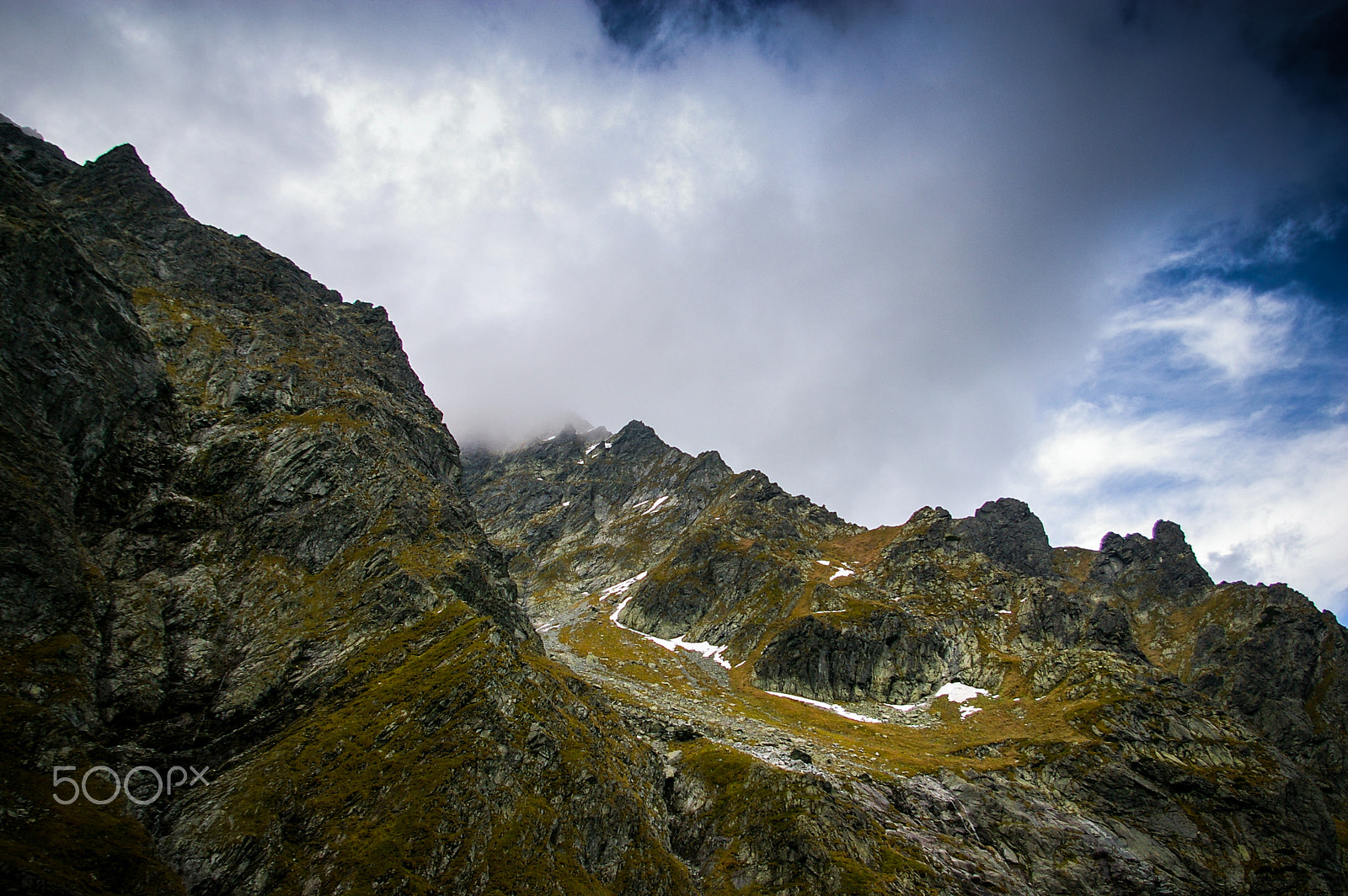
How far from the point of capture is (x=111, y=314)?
52.6 m

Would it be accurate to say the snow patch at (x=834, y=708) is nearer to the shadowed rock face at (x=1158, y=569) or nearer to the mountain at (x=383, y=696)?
the mountain at (x=383, y=696)

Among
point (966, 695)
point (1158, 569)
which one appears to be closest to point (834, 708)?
point (966, 695)

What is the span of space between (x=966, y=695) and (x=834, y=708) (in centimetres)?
2245

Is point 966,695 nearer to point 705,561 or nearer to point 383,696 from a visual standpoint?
point 705,561

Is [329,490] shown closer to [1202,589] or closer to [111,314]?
[111,314]

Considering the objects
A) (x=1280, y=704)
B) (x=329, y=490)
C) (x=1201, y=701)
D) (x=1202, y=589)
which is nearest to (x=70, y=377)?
(x=329, y=490)

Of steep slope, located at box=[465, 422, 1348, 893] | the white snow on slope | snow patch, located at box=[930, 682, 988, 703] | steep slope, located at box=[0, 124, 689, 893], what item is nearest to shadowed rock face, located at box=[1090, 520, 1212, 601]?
steep slope, located at box=[465, 422, 1348, 893]

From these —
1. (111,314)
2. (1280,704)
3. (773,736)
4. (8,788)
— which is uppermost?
(1280,704)

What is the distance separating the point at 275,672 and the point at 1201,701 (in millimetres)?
111986

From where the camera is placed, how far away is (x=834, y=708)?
298 ft

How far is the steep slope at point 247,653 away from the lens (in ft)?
96.7

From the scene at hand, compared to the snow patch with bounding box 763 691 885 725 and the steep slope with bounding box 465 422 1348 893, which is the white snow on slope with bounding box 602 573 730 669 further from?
the snow patch with bounding box 763 691 885 725

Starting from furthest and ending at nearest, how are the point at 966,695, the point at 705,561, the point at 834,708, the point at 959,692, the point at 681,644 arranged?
1. the point at 705,561
2. the point at 681,644
3. the point at 959,692
4. the point at 966,695
5. the point at 834,708

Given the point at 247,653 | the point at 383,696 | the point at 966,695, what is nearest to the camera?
the point at 383,696
